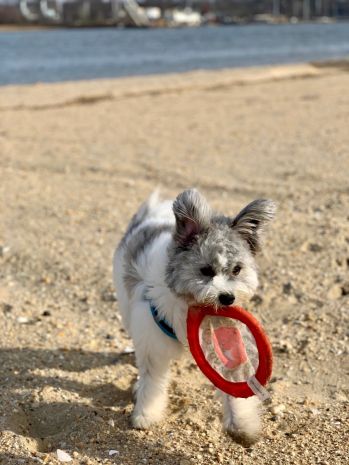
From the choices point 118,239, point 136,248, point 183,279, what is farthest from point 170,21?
point 183,279

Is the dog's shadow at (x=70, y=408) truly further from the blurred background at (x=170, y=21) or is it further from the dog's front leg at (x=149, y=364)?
the blurred background at (x=170, y=21)

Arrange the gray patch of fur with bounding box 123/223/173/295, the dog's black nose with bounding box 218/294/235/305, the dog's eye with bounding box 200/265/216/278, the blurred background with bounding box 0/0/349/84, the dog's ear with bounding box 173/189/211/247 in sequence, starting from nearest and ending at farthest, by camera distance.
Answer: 1. the dog's black nose with bounding box 218/294/235/305
2. the dog's eye with bounding box 200/265/216/278
3. the dog's ear with bounding box 173/189/211/247
4. the gray patch of fur with bounding box 123/223/173/295
5. the blurred background with bounding box 0/0/349/84

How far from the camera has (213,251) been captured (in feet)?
14.0

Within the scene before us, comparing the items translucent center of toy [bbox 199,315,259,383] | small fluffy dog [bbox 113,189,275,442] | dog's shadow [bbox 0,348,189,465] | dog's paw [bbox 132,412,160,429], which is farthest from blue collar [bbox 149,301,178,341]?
dog's shadow [bbox 0,348,189,465]

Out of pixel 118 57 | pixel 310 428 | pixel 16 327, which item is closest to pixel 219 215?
pixel 310 428

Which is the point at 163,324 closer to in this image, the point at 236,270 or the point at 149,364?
the point at 149,364

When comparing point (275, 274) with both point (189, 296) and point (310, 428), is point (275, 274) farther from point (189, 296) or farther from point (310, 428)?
point (189, 296)

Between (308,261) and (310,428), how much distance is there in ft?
9.44

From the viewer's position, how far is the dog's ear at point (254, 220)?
14.5 ft

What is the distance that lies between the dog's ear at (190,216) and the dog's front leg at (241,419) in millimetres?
1001

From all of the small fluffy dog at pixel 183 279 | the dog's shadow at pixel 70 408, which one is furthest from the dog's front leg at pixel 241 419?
the dog's shadow at pixel 70 408

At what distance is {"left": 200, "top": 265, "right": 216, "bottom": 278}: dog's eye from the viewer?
422 centimetres

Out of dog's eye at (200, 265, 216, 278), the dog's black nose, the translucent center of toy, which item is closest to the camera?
the dog's black nose

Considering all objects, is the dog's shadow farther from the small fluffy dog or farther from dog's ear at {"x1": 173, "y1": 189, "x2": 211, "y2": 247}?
dog's ear at {"x1": 173, "y1": 189, "x2": 211, "y2": 247}
